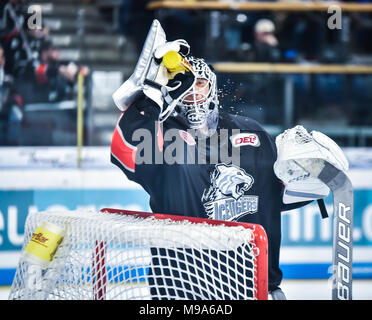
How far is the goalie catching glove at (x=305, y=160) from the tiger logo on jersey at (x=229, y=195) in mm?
148

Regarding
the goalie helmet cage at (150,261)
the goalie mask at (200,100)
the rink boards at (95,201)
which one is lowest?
the rink boards at (95,201)

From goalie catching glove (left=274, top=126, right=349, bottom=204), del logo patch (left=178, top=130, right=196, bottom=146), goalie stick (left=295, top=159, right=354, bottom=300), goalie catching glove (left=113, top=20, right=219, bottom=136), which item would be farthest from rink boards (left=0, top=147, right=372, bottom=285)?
goalie stick (left=295, top=159, right=354, bottom=300)

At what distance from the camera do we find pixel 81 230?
142 cm

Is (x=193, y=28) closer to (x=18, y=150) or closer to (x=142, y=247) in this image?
(x=18, y=150)

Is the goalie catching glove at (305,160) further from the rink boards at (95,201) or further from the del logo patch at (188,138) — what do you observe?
the rink boards at (95,201)

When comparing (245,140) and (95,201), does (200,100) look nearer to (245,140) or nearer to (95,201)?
(245,140)

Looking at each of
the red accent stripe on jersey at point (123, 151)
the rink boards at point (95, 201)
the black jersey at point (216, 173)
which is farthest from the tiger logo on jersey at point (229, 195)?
the rink boards at point (95, 201)

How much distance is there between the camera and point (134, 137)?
163cm

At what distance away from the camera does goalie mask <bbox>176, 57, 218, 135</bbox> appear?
5.51 feet

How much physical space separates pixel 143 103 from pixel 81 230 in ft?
1.27

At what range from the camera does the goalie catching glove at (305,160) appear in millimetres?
1432

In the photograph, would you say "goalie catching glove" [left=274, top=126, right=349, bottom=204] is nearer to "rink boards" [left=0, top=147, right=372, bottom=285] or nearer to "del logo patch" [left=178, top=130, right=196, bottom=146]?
"del logo patch" [left=178, top=130, right=196, bottom=146]

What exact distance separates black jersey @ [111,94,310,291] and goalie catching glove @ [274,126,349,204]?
0.12 m
